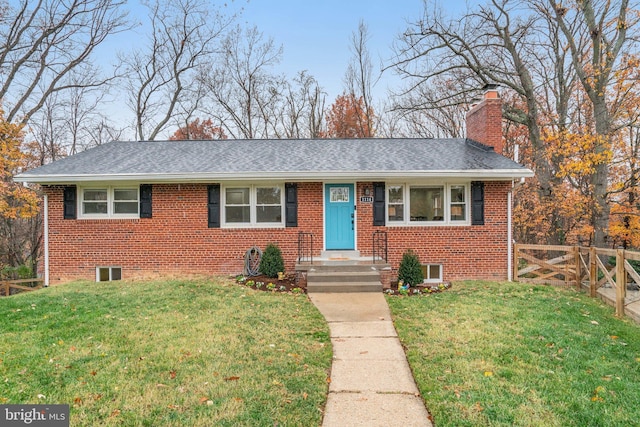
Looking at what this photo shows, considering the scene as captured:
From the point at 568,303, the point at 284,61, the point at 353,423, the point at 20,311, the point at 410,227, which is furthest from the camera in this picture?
the point at 284,61

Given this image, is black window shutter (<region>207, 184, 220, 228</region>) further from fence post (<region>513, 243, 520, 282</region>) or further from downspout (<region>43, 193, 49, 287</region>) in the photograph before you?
fence post (<region>513, 243, 520, 282</region>)

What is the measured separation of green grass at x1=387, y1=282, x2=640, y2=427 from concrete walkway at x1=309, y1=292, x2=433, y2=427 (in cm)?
17

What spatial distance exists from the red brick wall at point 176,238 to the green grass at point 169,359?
2.61 meters

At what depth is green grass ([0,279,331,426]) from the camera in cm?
333

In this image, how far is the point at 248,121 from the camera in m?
24.2

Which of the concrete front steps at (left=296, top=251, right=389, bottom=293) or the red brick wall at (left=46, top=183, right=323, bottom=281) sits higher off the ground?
the red brick wall at (left=46, top=183, right=323, bottom=281)

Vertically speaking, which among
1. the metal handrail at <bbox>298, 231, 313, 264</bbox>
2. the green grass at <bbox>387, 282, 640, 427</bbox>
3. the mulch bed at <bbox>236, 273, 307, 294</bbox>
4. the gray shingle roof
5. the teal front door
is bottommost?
the green grass at <bbox>387, 282, 640, 427</bbox>

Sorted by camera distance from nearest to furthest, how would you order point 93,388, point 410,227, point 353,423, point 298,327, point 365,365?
point 353,423
point 93,388
point 365,365
point 298,327
point 410,227

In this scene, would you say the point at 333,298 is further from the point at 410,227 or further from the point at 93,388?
the point at 93,388

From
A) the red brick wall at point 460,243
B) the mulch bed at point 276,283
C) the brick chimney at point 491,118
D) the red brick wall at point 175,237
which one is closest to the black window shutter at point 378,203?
the red brick wall at point 460,243

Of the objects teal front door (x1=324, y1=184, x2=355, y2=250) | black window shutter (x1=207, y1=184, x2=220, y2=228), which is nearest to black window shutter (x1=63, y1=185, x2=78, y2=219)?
black window shutter (x1=207, y1=184, x2=220, y2=228)

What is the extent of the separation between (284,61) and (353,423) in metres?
23.7

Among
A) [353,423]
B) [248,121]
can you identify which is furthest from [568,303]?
[248,121]

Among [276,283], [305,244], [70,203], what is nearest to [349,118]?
[305,244]
